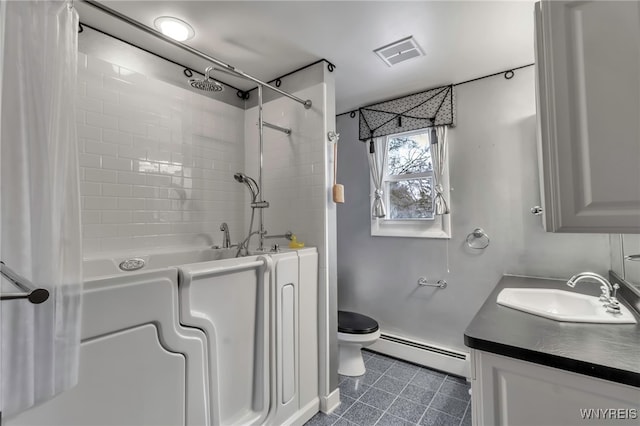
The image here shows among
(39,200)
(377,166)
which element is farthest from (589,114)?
(377,166)

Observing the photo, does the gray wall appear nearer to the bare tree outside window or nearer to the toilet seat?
the bare tree outside window

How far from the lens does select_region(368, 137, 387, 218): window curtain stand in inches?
103

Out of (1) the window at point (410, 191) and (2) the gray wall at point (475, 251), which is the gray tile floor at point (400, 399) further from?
(1) the window at point (410, 191)

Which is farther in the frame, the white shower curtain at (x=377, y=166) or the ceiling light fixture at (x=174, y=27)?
the white shower curtain at (x=377, y=166)

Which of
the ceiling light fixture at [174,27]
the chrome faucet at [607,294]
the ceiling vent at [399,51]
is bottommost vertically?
the chrome faucet at [607,294]

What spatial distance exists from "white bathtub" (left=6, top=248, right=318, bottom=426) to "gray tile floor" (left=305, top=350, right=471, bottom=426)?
304 mm

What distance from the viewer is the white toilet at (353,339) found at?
212 centimetres

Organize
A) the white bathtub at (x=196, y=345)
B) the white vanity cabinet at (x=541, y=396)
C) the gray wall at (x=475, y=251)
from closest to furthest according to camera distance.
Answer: the white vanity cabinet at (x=541, y=396) → the white bathtub at (x=196, y=345) → the gray wall at (x=475, y=251)

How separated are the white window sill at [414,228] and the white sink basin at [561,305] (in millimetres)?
802

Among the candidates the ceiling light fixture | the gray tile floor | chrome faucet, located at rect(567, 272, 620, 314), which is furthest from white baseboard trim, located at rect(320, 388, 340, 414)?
the ceiling light fixture

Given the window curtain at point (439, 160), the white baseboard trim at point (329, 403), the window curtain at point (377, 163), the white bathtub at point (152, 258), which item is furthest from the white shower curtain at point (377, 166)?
the white baseboard trim at point (329, 403)

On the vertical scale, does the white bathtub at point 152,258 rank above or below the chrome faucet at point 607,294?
above

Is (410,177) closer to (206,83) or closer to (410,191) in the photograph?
(410,191)

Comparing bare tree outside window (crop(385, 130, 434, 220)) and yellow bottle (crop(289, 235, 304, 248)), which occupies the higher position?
bare tree outside window (crop(385, 130, 434, 220))
